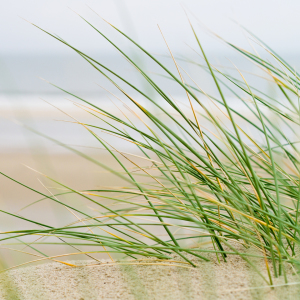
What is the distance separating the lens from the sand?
0.29 meters

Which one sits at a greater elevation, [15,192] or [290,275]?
[15,192]

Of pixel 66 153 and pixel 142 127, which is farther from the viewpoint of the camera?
pixel 142 127

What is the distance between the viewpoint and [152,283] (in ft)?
1.09

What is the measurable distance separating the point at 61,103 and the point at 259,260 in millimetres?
2902

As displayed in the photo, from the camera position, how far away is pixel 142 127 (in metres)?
2.76

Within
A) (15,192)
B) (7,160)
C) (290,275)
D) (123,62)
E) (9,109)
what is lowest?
(290,275)

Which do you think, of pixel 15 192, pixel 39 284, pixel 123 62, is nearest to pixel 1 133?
pixel 15 192

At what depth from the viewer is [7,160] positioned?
2.24m

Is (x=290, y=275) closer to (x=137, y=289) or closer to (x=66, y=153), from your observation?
(x=137, y=289)

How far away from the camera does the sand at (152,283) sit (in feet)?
0.96

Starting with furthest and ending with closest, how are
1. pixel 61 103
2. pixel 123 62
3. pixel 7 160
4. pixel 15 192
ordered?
pixel 123 62
pixel 61 103
pixel 7 160
pixel 15 192

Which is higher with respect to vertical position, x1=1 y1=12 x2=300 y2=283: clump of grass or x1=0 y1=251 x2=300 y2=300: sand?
x1=1 y1=12 x2=300 y2=283: clump of grass

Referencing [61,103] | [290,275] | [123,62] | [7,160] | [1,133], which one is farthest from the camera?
[123,62]

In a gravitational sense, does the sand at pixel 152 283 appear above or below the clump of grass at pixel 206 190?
below
